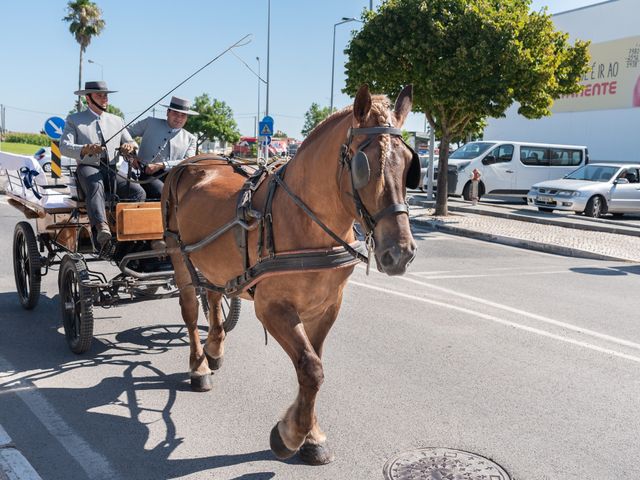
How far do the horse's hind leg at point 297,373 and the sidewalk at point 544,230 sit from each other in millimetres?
8109

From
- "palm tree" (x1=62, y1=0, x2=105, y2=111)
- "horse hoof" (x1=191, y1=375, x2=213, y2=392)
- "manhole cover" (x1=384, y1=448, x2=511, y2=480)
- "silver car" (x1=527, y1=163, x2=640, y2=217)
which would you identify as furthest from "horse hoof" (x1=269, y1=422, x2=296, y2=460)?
"palm tree" (x1=62, y1=0, x2=105, y2=111)

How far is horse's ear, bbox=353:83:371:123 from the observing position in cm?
303

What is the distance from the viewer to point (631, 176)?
19781 mm

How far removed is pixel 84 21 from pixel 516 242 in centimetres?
5141

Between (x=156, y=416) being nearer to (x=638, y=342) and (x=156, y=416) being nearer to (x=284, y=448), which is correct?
(x=284, y=448)

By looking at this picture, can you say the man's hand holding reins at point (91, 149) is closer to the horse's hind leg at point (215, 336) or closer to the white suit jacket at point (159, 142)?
the white suit jacket at point (159, 142)

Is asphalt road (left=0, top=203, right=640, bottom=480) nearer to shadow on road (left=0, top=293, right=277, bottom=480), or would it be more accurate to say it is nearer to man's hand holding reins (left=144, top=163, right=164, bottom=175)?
shadow on road (left=0, top=293, right=277, bottom=480)

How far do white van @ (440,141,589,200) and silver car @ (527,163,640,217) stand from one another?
3553 millimetres

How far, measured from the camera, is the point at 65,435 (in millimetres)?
3980

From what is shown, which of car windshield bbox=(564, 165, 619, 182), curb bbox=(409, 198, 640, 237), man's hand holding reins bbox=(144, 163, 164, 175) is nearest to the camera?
man's hand holding reins bbox=(144, 163, 164, 175)

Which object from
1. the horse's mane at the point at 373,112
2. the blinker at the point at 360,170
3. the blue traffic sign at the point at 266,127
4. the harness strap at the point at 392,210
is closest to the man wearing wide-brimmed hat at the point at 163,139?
the horse's mane at the point at 373,112

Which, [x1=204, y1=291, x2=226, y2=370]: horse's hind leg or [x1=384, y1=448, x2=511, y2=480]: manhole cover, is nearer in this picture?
[x1=384, y1=448, x2=511, y2=480]: manhole cover

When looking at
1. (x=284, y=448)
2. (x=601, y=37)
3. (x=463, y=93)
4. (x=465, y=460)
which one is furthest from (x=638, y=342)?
(x=601, y=37)

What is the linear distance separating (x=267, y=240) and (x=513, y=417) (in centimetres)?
226
